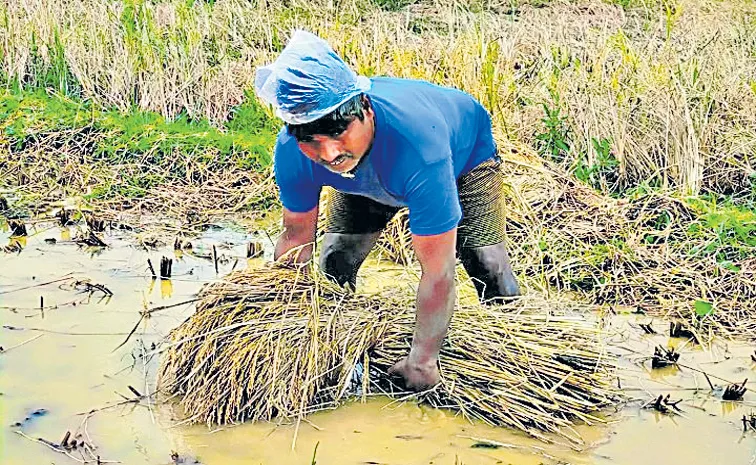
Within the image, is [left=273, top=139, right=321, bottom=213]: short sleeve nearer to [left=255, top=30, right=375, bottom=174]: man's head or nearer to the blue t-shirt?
the blue t-shirt

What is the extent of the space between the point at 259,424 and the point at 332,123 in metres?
1.05

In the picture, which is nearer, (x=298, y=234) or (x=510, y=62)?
(x=298, y=234)

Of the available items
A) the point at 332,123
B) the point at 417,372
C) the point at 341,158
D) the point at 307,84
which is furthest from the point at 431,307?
the point at 307,84

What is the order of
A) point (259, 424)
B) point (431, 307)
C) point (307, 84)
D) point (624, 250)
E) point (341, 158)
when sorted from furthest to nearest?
point (624, 250) → point (259, 424) → point (431, 307) → point (341, 158) → point (307, 84)

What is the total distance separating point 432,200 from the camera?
2779 mm

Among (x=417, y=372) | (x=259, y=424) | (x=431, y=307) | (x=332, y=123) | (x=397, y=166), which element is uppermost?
(x=332, y=123)

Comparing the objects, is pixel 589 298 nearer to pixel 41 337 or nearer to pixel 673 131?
pixel 673 131

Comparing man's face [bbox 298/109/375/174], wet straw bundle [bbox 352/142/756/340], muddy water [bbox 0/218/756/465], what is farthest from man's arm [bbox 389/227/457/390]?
wet straw bundle [bbox 352/142/756/340]

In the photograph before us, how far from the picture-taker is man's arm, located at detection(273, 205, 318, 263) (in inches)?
126

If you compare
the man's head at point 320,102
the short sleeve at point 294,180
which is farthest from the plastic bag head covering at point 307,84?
the short sleeve at point 294,180

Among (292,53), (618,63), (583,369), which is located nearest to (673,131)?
(618,63)

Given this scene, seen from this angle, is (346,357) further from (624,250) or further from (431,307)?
(624,250)

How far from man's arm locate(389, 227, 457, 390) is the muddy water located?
148mm

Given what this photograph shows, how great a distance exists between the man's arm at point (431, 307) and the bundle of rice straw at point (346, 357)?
0.10 metres
